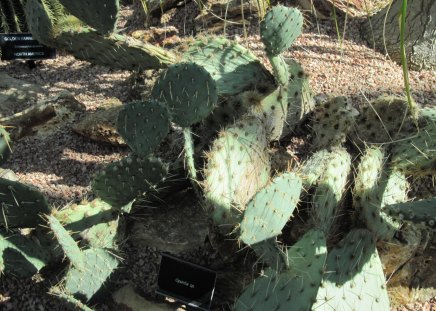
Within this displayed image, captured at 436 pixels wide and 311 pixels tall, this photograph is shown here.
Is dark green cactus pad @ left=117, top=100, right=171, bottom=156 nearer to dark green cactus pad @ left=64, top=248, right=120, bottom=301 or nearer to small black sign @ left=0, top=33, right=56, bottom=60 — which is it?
dark green cactus pad @ left=64, top=248, right=120, bottom=301

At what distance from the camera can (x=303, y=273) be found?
1.95m

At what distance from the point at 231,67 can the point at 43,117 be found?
1.08 metres

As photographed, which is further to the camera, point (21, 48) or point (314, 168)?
point (21, 48)

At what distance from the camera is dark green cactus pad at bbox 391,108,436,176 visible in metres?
2.29

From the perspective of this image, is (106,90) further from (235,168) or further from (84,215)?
(235,168)

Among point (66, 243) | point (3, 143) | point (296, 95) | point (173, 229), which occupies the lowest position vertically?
point (173, 229)

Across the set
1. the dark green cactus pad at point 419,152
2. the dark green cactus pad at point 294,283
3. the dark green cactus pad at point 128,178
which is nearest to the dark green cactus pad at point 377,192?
the dark green cactus pad at point 419,152

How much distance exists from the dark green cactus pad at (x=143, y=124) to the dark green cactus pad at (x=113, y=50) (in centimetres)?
47

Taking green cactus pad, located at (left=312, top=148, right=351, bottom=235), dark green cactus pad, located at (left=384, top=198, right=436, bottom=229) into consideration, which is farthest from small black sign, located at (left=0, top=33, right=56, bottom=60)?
dark green cactus pad, located at (left=384, top=198, right=436, bottom=229)

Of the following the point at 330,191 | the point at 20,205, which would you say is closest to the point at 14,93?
the point at 20,205

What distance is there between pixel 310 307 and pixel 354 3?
2.41 m

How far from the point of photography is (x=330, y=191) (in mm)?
2201

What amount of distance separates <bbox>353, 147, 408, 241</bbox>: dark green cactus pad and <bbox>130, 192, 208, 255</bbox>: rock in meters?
0.65

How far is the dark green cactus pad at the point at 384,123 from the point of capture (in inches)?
100
